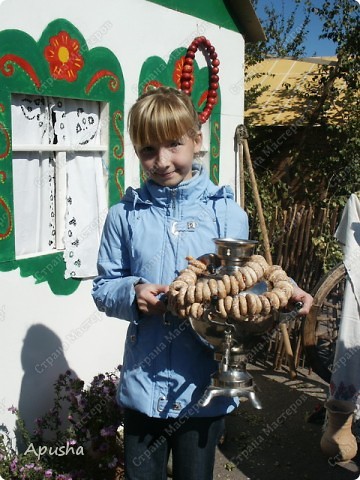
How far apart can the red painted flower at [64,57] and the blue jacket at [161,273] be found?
193 centimetres

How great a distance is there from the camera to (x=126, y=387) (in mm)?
1922

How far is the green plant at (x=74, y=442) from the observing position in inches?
124

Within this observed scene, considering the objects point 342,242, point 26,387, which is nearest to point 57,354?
point 26,387

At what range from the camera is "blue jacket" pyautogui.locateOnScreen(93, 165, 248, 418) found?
6.09ft

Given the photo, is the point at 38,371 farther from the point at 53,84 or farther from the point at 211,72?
the point at 211,72

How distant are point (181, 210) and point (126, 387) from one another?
23.4 inches

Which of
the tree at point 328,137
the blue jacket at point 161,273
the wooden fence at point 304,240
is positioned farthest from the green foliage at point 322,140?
the blue jacket at point 161,273

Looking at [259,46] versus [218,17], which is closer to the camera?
[218,17]

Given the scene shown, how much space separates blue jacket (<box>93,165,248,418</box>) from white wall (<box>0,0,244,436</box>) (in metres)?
1.59

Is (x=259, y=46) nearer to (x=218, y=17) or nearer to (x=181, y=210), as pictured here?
(x=218, y=17)

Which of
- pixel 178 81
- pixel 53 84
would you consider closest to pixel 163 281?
pixel 53 84

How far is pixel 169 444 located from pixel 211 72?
411 cm

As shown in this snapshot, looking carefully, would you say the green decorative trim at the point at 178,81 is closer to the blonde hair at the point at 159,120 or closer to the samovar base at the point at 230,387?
the blonde hair at the point at 159,120

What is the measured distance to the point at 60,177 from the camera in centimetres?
385
